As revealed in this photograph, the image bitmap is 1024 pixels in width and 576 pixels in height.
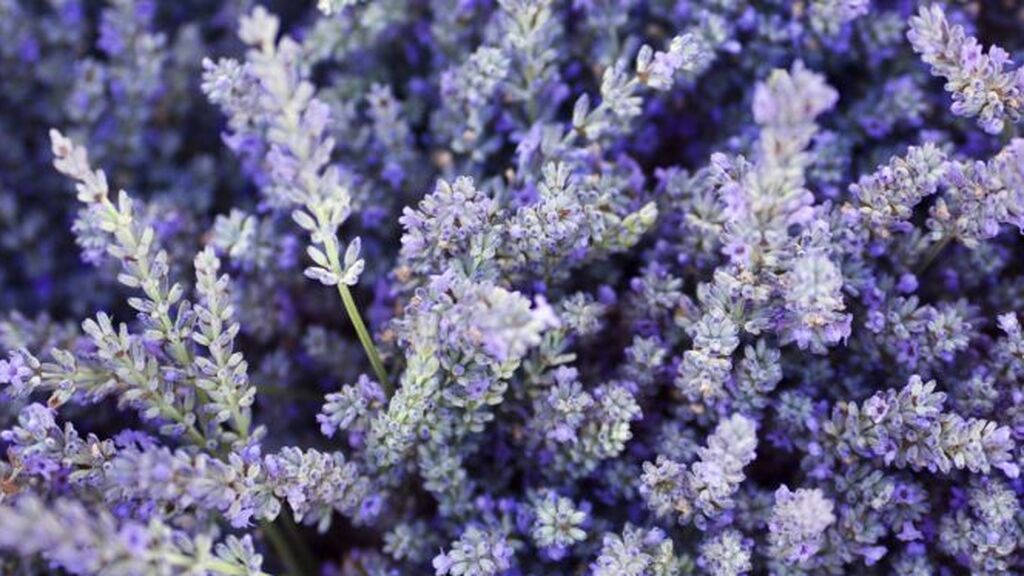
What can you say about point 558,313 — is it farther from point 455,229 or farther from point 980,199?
point 980,199

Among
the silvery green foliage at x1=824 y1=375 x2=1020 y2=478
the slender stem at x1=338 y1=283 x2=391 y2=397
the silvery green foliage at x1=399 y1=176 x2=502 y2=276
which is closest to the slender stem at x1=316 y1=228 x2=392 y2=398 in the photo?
the slender stem at x1=338 y1=283 x2=391 y2=397

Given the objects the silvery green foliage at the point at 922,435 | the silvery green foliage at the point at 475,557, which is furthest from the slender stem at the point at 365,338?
the silvery green foliage at the point at 922,435

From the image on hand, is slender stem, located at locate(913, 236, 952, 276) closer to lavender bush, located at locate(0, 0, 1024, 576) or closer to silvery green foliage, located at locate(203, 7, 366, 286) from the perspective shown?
lavender bush, located at locate(0, 0, 1024, 576)

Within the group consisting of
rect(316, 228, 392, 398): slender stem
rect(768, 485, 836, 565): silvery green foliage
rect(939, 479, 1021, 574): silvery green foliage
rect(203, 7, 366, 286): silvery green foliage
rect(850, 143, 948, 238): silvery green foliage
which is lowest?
rect(939, 479, 1021, 574): silvery green foliage

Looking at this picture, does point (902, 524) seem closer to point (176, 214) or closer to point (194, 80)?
point (176, 214)

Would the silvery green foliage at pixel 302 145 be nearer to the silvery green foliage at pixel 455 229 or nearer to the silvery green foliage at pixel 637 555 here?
the silvery green foliage at pixel 455 229

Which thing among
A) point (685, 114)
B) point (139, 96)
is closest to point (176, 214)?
point (139, 96)

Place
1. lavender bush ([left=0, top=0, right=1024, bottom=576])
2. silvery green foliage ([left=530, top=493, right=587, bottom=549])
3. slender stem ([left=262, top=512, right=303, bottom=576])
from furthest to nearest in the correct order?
1. slender stem ([left=262, top=512, right=303, bottom=576])
2. silvery green foliage ([left=530, top=493, right=587, bottom=549])
3. lavender bush ([left=0, top=0, right=1024, bottom=576])
